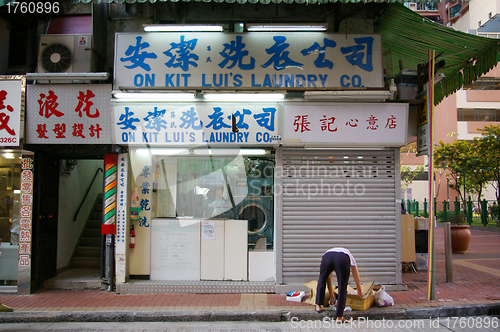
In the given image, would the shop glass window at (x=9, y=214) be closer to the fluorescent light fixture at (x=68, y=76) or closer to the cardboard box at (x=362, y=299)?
the fluorescent light fixture at (x=68, y=76)

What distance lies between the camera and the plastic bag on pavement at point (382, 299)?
5.89m

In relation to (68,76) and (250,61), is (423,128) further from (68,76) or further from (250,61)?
(68,76)

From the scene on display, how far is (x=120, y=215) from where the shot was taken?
6.96 metres

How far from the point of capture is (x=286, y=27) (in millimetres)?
6703

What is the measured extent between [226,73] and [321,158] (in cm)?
259

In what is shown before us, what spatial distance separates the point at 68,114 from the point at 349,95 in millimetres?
5604

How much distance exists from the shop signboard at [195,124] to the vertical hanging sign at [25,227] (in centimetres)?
199

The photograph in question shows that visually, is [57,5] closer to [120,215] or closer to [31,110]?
[31,110]

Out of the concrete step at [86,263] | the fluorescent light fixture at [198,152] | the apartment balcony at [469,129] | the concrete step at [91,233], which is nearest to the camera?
the fluorescent light fixture at [198,152]

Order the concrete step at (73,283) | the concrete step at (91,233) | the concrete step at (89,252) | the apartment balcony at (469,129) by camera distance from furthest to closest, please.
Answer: the apartment balcony at (469,129) < the concrete step at (91,233) < the concrete step at (89,252) < the concrete step at (73,283)

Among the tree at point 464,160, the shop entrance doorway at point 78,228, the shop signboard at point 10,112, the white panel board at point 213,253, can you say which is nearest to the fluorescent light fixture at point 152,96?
the shop signboard at point 10,112

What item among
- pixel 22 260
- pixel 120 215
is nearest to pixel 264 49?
pixel 120 215

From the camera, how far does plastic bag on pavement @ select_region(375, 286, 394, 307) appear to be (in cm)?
589

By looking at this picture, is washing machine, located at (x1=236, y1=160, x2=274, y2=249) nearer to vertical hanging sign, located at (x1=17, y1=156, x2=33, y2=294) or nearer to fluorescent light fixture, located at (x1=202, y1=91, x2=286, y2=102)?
fluorescent light fixture, located at (x1=202, y1=91, x2=286, y2=102)
